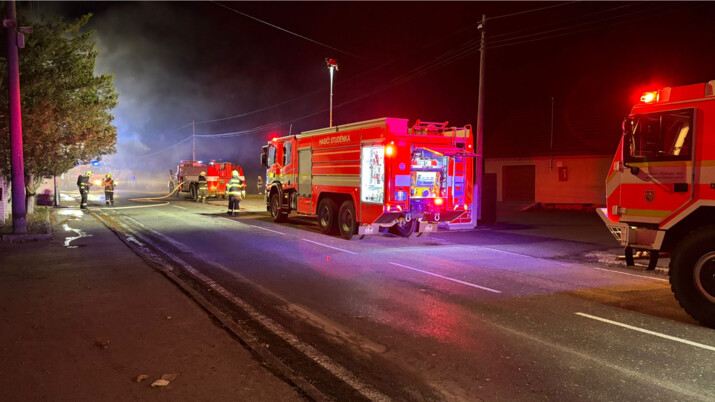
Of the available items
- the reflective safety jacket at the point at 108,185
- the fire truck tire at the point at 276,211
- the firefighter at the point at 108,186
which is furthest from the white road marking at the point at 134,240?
the reflective safety jacket at the point at 108,185

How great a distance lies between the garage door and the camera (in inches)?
1121

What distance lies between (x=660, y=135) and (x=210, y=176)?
90.9 feet

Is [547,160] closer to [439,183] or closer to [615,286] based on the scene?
[439,183]

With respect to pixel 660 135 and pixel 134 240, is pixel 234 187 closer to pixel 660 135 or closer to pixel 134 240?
pixel 134 240

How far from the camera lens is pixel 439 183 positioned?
40.9ft

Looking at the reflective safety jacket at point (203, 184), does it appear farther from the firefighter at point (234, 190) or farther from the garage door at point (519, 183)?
the garage door at point (519, 183)

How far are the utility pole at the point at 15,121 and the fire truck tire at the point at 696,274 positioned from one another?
13229mm

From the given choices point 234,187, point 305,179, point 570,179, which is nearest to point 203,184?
point 234,187

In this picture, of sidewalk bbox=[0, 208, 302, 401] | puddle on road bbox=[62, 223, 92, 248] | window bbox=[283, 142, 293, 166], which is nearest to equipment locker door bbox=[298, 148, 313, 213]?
window bbox=[283, 142, 293, 166]

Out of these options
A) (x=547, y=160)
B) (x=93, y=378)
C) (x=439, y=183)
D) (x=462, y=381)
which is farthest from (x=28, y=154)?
(x=547, y=160)

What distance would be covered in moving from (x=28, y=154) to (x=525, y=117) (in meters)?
24.6

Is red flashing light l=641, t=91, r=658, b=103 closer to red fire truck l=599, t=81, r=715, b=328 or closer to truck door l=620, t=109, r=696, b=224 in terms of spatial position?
red fire truck l=599, t=81, r=715, b=328

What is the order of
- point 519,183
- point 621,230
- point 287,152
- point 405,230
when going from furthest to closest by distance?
1. point 519,183
2. point 287,152
3. point 405,230
4. point 621,230

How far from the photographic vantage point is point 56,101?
51.7 feet
